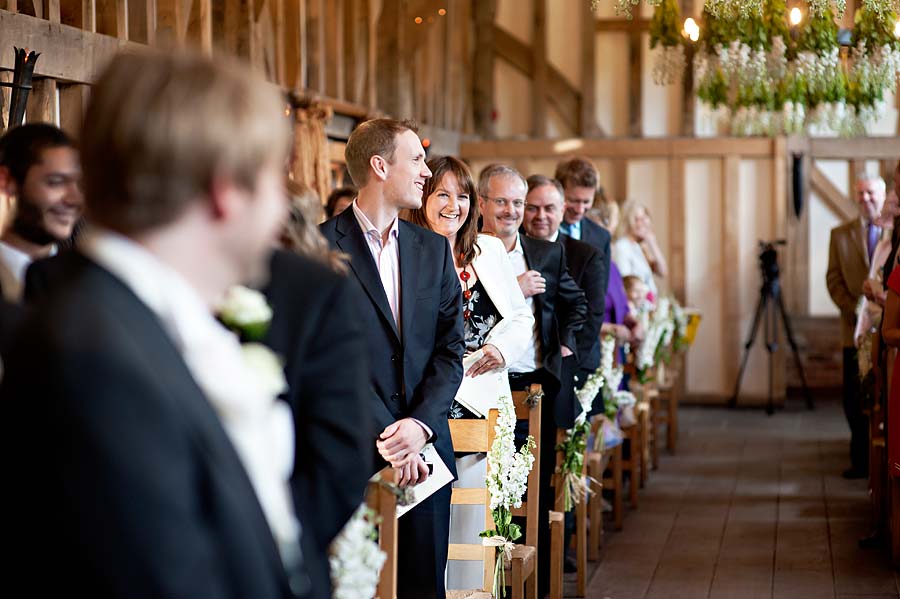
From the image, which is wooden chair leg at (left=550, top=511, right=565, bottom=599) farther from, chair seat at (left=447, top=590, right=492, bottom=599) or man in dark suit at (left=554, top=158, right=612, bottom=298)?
man in dark suit at (left=554, top=158, right=612, bottom=298)

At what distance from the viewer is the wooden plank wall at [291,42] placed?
5191 mm

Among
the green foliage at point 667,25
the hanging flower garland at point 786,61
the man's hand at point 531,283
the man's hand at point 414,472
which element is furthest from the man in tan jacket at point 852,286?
the man's hand at point 414,472

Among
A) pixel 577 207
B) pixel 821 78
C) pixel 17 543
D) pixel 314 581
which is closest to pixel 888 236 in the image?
pixel 821 78

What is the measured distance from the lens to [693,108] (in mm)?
11594

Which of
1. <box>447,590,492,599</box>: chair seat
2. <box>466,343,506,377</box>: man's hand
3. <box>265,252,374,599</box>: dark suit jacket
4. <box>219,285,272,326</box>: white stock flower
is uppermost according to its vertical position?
<box>219,285,272,326</box>: white stock flower

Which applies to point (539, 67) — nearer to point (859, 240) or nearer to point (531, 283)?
point (859, 240)

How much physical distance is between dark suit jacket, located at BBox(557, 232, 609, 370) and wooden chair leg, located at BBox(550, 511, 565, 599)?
94cm

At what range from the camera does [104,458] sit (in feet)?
4.19

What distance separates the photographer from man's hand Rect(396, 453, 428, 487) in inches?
129

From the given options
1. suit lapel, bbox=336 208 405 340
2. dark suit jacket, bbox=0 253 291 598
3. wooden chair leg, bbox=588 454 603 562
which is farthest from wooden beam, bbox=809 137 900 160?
dark suit jacket, bbox=0 253 291 598

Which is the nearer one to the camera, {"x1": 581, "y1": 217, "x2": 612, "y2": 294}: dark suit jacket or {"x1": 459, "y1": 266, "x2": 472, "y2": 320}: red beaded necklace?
{"x1": 459, "y1": 266, "x2": 472, "y2": 320}: red beaded necklace

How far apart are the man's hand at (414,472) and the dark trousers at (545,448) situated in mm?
1562

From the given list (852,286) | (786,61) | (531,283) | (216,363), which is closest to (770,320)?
(852,286)

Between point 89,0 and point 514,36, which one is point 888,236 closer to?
point 89,0
